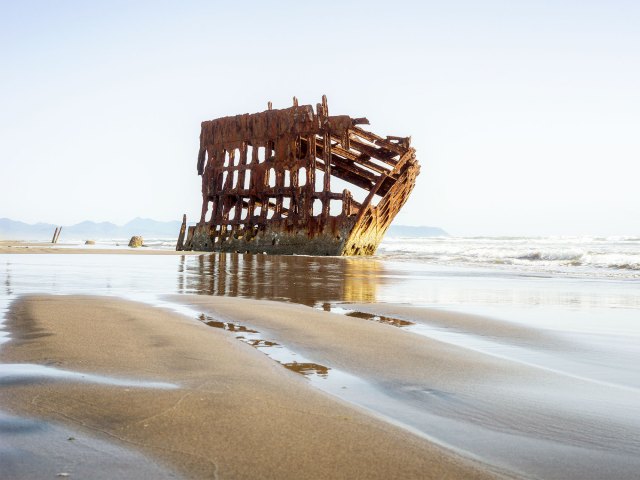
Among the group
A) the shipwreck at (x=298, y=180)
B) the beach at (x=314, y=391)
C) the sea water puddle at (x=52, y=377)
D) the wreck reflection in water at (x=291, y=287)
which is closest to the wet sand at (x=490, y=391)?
the beach at (x=314, y=391)

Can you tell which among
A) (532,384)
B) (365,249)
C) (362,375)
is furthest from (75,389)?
(365,249)

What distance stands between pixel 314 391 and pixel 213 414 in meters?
0.44

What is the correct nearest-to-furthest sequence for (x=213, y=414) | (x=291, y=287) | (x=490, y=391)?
(x=213, y=414) < (x=490, y=391) < (x=291, y=287)

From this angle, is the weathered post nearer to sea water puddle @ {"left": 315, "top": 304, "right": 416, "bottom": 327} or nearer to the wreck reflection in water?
the wreck reflection in water

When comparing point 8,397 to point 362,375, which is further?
point 362,375

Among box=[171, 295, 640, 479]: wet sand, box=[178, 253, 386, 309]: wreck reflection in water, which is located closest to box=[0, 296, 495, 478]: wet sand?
box=[171, 295, 640, 479]: wet sand

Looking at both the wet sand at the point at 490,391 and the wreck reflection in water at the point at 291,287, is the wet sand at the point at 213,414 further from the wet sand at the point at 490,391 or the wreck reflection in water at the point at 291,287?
the wreck reflection in water at the point at 291,287

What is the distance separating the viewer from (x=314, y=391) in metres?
2.05

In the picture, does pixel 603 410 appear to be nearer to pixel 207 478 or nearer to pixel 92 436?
pixel 207 478

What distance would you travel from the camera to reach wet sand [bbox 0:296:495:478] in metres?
1.37

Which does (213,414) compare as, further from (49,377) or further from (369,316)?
(369,316)

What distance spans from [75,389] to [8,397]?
0.62 feet

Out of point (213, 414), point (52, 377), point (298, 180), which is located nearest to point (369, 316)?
point (52, 377)

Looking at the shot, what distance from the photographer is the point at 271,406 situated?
1.83 meters
